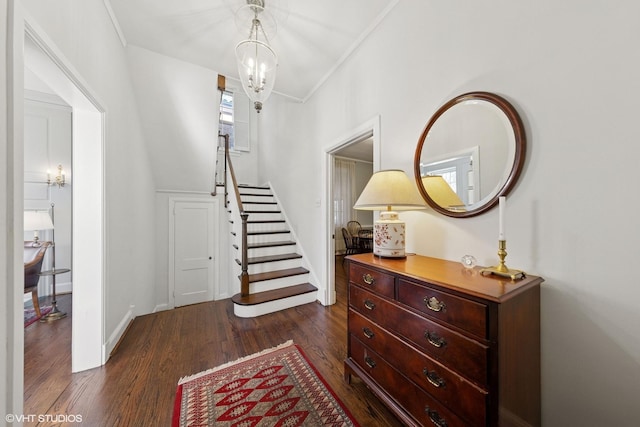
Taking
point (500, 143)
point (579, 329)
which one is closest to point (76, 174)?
point (500, 143)

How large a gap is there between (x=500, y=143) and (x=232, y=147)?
5466 millimetres

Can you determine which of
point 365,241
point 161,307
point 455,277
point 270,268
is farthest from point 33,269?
point 365,241

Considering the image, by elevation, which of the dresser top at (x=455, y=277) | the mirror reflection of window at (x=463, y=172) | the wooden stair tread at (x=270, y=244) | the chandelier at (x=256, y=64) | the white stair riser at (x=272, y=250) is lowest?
the white stair riser at (x=272, y=250)

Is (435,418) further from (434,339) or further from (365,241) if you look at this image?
(365,241)

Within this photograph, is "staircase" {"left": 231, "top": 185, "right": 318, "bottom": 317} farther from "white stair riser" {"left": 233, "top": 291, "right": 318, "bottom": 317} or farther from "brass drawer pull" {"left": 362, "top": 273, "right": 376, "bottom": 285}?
"brass drawer pull" {"left": 362, "top": 273, "right": 376, "bottom": 285}

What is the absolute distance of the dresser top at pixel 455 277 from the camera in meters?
0.87

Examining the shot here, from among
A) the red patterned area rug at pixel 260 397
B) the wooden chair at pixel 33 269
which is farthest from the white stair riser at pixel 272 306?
the wooden chair at pixel 33 269

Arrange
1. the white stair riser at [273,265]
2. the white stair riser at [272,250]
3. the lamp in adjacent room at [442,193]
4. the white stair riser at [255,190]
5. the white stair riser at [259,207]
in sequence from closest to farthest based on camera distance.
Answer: the lamp in adjacent room at [442,193] → the white stair riser at [273,265] → the white stair riser at [272,250] → the white stair riser at [259,207] → the white stair riser at [255,190]

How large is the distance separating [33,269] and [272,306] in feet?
8.97

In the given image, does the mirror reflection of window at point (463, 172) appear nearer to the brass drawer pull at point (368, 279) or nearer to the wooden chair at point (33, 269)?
the brass drawer pull at point (368, 279)

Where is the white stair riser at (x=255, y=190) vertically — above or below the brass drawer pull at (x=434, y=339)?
above

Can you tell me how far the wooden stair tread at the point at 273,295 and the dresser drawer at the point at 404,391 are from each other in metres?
1.41

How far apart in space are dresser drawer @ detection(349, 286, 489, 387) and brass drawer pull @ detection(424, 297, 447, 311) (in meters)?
0.07

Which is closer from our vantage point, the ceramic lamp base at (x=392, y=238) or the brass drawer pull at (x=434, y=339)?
the brass drawer pull at (x=434, y=339)
